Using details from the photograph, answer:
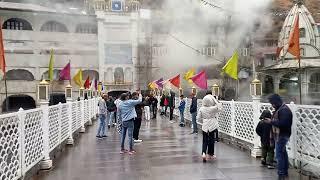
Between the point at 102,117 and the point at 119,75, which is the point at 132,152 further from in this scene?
the point at 119,75

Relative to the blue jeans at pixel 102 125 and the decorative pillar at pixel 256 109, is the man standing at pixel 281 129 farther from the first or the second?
the blue jeans at pixel 102 125

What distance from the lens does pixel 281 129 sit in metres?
5.55

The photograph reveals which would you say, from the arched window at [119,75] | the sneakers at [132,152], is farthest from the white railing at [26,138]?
the arched window at [119,75]

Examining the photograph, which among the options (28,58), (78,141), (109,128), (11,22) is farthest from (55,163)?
(11,22)

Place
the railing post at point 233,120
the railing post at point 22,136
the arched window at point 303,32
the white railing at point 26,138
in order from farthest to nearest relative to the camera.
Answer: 1. the arched window at point 303,32
2. the railing post at point 233,120
3. the railing post at point 22,136
4. the white railing at point 26,138

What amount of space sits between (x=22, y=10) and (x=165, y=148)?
3501 cm

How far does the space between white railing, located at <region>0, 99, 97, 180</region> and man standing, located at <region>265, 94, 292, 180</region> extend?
4.05 meters

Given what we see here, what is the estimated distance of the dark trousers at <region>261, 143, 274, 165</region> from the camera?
6.74 meters

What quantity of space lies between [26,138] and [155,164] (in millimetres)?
2680

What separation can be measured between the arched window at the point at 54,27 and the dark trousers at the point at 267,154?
37594mm

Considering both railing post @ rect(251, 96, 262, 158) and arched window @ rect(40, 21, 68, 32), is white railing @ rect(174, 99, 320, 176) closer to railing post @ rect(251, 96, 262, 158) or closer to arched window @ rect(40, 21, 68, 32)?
railing post @ rect(251, 96, 262, 158)

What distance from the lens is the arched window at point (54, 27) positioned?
134 ft

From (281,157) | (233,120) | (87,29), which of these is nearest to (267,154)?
(281,157)

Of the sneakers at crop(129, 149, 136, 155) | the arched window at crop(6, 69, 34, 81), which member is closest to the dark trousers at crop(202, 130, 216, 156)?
the sneakers at crop(129, 149, 136, 155)
